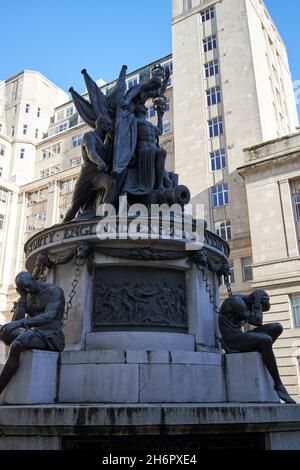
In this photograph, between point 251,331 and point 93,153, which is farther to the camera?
point 93,153

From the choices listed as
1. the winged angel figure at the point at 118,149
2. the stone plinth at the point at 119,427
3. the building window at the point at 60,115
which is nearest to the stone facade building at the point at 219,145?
the building window at the point at 60,115

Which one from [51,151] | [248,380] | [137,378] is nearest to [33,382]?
[137,378]

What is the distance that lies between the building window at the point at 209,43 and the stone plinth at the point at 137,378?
151 feet

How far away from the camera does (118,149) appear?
1009cm

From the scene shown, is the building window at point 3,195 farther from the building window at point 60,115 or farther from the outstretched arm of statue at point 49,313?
the outstretched arm of statue at point 49,313

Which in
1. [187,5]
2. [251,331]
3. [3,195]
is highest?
[187,5]

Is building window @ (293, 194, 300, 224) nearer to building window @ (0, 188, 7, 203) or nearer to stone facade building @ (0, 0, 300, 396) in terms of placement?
stone facade building @ (0, 0, 300, 396)

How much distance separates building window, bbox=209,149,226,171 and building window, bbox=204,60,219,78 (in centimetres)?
944

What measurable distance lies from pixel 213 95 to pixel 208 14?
10.7 m

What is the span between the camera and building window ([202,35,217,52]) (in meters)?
47.1

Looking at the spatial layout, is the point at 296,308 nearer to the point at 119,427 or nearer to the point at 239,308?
the point at 239,308
